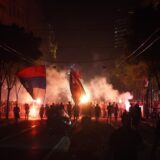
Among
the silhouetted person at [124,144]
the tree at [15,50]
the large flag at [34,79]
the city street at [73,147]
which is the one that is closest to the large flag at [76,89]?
the city street at [73,147]

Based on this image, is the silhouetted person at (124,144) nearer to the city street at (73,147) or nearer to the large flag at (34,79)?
the city street at (73,147)

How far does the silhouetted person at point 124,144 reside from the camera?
34.6 ft

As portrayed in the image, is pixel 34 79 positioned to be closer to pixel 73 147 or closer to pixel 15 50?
pixel 15 50

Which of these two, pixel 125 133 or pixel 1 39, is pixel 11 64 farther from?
pixel 125 133

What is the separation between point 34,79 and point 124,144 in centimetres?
3310

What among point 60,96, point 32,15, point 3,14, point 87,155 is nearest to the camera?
point 87,155

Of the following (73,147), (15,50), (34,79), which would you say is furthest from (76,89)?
(15,50)

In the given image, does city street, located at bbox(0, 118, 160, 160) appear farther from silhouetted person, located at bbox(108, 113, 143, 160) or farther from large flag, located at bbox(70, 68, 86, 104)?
large flag, located at bbox(70, 68, 86, 104)

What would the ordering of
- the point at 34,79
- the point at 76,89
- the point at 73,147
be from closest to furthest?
1. the point at 73,147
2. the point at 76,89
3. the point at 34,79

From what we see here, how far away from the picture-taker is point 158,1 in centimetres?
5066

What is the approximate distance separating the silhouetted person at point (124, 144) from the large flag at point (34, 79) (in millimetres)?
31957

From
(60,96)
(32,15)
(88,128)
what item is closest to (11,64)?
(88,128)

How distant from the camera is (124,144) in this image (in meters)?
10.6

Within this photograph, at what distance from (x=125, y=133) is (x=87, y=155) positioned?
1098mm
